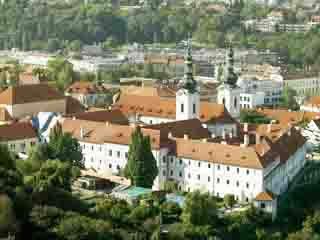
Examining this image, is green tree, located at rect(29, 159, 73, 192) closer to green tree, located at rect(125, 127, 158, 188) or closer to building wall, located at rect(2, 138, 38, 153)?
green tree, located at rect(125, 127, 158, 188)

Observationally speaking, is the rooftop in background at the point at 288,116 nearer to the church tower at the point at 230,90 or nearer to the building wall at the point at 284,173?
the church tower at the point at 230,90

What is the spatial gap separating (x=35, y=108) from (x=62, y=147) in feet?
33.7

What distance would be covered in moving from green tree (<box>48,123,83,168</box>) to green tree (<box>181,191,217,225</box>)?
742cm

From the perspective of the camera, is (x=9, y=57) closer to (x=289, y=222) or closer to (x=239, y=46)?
(x=239, y=46)

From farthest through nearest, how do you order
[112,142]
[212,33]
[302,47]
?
[212,33], [302,47], [112,142]

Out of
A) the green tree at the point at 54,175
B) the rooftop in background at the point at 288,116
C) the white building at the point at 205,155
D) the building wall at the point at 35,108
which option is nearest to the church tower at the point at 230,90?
the rooftop in background at the point at 288,116

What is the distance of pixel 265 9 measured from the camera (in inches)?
Answer: 4788

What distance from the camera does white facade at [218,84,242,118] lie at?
153ft

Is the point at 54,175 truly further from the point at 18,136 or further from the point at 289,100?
the point at 289,100

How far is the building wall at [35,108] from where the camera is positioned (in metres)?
46.3

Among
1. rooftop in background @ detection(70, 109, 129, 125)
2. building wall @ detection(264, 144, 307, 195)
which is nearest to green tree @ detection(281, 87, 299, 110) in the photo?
building wall @ detection(264, 144, 307, 195)

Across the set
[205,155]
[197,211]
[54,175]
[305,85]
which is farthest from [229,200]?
[305,85]

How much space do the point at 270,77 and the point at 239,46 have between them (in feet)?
87.3

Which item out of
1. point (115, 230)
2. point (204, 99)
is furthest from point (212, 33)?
point (115, 230)
